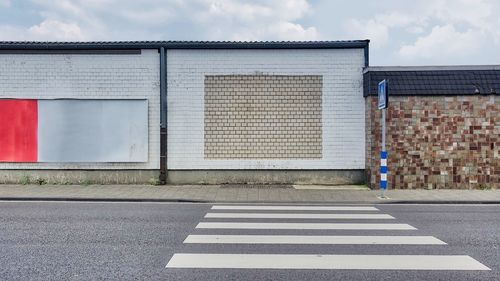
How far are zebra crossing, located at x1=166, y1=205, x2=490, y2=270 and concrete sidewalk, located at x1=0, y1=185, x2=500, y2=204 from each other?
1176mm

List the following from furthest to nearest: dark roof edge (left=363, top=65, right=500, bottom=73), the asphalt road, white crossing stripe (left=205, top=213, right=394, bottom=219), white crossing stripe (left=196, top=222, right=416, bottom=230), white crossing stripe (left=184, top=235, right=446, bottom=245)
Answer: dark roof edge (left=363, top=65, right=500, bottom=73)
white crossing stripe (left=205, top=213, right=394, bottom=219)
white crossing stripe (left=196, top=222, right=416, bottom=230)
white crossing stripe (left=184, top=235, right=446, bottom=245)
the asphalt road

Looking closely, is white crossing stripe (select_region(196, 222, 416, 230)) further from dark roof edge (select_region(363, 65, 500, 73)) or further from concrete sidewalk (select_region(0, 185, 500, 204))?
dark roof edge (select_region(363, 65, 500, 73))

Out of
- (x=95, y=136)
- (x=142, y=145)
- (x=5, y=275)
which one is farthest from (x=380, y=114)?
(x=5, y=275)

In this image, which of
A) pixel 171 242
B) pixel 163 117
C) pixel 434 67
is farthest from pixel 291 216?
pixel 434 67

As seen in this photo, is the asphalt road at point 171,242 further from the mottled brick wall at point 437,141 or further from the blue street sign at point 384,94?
the mottled brick wall at point 437,141

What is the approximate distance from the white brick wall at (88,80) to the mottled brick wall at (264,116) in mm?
1862

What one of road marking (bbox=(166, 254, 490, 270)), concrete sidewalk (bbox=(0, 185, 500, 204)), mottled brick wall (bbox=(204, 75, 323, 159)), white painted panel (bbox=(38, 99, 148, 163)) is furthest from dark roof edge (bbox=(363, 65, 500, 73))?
road marking (bbox=(166, 254, 490, 270))

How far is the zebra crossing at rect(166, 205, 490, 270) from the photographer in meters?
6.30

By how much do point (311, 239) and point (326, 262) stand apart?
1.45m

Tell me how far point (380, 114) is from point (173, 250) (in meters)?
9.63

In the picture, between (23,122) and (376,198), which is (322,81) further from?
(23,122)

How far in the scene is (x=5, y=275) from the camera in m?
5.75

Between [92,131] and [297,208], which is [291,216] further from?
[92,131]

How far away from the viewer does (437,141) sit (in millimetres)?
14859
